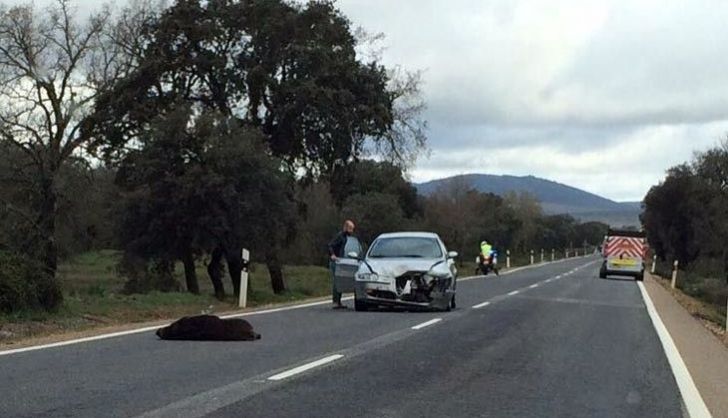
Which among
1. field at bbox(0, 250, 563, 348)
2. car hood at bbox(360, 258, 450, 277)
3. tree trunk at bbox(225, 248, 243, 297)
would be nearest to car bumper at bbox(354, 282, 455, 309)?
car hood at bbox(360, 258, 450, 277)

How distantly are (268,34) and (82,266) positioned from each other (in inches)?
1109

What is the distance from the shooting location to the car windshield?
805 inches

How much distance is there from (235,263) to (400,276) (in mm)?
10051

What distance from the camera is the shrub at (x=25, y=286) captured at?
15.9m

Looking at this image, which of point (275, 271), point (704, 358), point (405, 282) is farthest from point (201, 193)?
point (704, 358)

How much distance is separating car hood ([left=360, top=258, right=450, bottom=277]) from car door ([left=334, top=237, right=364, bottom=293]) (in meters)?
0.44

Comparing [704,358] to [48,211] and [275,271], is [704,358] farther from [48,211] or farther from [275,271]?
[48,211]

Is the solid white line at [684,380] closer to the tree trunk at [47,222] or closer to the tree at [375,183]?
the tree at [375,183]

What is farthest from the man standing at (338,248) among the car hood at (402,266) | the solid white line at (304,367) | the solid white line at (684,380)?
the solid white line at (304,367)

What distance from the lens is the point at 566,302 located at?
82.8 ft

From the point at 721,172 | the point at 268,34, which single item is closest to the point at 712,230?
the point at 721,172

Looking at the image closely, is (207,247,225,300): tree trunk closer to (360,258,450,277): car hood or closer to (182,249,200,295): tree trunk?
(182,249,200,295): tree trunk

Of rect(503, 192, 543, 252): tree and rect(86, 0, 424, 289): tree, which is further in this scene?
rect(503, 192, 543, 252): tree

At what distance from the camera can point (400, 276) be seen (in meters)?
19.4
